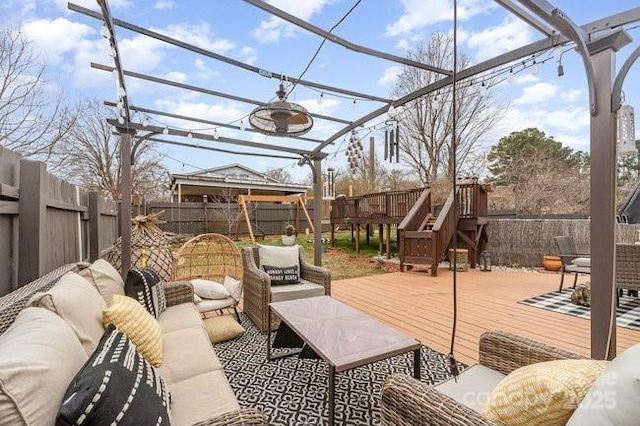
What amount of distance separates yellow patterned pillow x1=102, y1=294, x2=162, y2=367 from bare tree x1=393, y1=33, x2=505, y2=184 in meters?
10.8

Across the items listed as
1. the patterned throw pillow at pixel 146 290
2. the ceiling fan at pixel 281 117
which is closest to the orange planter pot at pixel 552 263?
the ceiling fan at pixel 281 117

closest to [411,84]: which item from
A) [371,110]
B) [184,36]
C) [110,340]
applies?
[371,110]

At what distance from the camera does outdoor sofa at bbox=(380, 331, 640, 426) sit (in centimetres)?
80

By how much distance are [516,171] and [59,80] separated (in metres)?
14.5

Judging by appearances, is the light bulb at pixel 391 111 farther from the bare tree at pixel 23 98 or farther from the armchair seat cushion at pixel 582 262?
the bare tree at pixel 23 98

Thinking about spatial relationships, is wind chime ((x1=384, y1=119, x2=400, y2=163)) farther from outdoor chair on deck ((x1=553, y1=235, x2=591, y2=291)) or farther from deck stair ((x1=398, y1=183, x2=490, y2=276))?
outdoor chair on deck ((x1=553, y1=235, x2=591, y2=291))

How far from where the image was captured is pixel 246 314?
387cm

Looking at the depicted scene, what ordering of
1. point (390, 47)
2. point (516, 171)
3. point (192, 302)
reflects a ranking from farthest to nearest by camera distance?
point (516, 171) < point (390, 47) < point (192, 302)

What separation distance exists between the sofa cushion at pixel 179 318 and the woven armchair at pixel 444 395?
177 centimetres

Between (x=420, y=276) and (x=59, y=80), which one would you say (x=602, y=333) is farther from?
(x=59, y=80)

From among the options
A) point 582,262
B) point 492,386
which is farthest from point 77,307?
point 582,262

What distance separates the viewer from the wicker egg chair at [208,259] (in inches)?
172

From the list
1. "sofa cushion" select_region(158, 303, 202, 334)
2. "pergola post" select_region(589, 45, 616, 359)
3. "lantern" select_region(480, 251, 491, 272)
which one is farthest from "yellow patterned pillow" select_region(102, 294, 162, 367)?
"lantern" select_region(480, 251, 491, 272)

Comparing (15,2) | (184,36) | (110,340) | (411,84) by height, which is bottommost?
(110,340)
